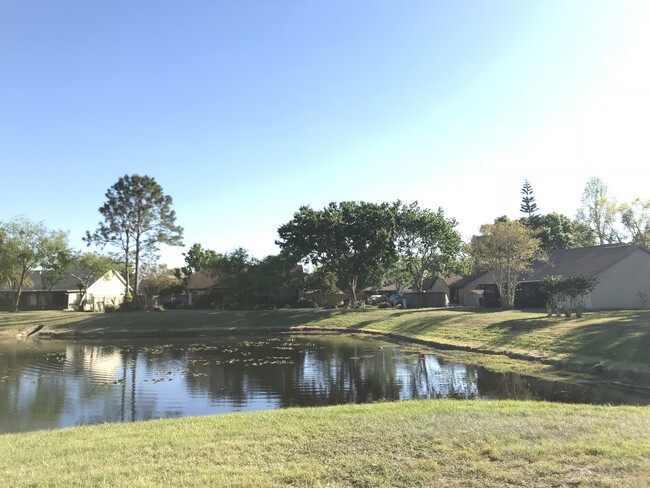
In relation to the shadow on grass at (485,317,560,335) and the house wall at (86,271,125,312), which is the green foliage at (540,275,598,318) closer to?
the shadow on grass at (485,317,560,335)

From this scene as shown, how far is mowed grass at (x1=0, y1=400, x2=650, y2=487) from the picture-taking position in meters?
5.45

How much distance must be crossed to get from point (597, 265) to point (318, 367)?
27.9 metres

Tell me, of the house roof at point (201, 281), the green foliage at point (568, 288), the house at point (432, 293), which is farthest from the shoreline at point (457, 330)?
the house roof at point (201, 281)

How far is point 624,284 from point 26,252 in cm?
5534

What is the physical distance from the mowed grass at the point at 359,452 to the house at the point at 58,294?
52.6 m

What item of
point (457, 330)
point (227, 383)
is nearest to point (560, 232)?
point (457, 330)

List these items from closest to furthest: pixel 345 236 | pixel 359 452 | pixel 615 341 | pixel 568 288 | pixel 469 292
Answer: pixel 359 452
pixel 615 341
pixel 568 288
pixel 345 236
pixel 469 292

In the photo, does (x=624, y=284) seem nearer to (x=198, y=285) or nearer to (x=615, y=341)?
(x=615, y=341)

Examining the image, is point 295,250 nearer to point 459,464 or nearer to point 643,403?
point 643,403

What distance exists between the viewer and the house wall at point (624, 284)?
37094 millimetres

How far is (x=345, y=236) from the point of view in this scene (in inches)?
1916

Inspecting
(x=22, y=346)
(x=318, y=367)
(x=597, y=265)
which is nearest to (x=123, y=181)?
(x=22, y=346)

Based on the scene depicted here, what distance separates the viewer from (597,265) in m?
38.4

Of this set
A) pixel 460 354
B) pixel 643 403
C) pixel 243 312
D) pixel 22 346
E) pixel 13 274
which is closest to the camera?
pixel 643 403
